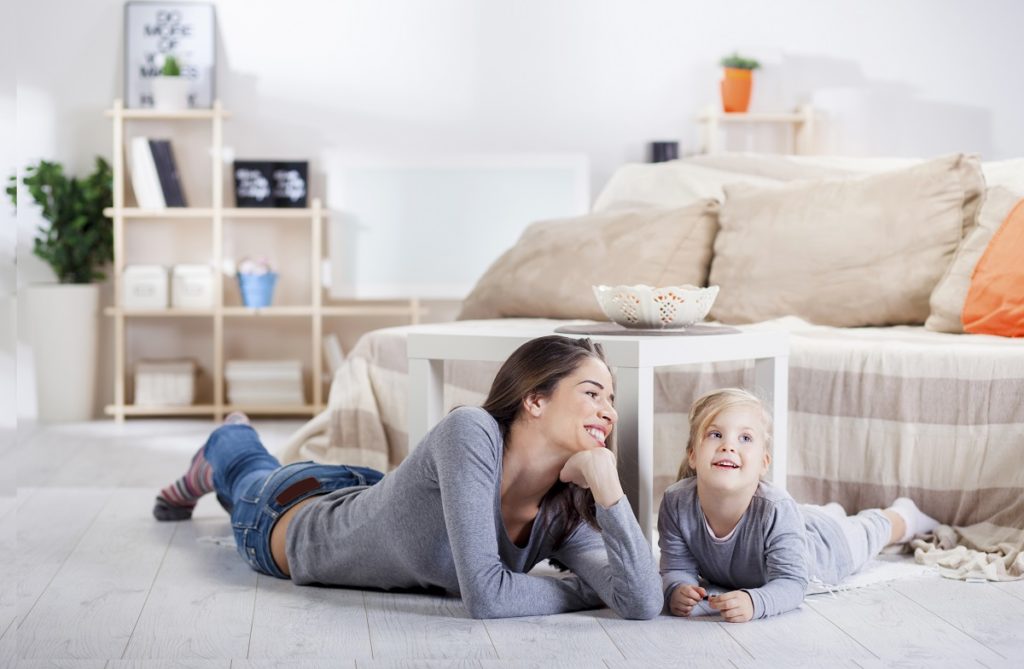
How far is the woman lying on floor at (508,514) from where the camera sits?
5.85ft

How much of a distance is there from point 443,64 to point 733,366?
2.49m

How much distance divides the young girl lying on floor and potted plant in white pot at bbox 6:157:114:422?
2.94 meters

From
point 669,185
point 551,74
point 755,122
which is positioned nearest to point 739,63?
point 755,122

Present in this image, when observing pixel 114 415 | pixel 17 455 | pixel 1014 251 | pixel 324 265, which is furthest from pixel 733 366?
pixel 114 415

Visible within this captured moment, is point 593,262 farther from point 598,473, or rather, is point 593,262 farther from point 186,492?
point 598,473

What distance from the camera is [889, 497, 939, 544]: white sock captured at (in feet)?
7.42

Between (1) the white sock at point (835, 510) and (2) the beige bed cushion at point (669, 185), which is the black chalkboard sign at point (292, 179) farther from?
(1) the white sock at point (835, 510)

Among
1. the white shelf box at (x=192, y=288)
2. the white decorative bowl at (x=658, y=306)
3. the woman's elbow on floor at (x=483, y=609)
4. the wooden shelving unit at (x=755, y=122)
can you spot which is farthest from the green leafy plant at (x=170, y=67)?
the woman's elbow on floor at (x=483, y=609)

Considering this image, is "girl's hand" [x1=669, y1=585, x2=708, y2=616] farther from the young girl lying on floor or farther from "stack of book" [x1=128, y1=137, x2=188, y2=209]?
"stack of book" [x1=128, y1=137, x2=188, y2=209]

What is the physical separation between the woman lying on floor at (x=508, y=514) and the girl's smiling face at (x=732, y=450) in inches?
6.2

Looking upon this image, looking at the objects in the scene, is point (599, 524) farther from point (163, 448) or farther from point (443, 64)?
point (443, 64)

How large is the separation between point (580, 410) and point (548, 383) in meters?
0.06

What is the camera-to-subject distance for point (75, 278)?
445cm

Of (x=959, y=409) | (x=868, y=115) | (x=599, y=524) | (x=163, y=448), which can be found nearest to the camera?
(x=599, y=524)
